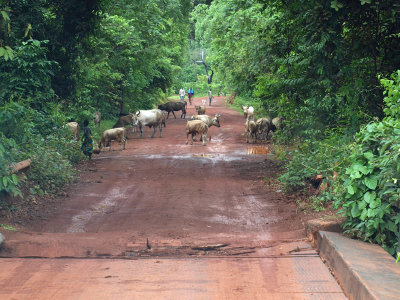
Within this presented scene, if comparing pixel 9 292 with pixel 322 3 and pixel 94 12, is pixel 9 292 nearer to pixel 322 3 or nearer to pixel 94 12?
pixel 322 3

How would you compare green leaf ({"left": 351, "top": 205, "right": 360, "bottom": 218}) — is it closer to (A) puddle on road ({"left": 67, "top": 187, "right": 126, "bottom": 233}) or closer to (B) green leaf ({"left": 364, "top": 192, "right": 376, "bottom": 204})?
(B) green leaf ({"left": 364, "top": 192, "right": 376, "bottom": 204})

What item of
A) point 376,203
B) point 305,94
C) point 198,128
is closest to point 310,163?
point 305,94

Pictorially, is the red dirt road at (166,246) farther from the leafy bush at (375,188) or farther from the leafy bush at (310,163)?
the leafy bush at (375,188)

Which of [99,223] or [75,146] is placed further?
[75,146]

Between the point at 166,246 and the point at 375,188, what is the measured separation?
2762 millimetres

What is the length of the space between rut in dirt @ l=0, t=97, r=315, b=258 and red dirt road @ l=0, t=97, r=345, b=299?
21 mm

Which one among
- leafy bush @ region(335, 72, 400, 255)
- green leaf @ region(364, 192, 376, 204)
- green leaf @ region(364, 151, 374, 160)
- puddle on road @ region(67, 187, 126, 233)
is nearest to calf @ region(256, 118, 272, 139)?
puddle on road @ region(67, 187, 126, 233)

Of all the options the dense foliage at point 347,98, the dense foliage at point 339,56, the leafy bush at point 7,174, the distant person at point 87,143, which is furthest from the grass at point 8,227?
the distant person at point 87,143

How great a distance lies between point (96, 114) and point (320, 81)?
19.0 meters

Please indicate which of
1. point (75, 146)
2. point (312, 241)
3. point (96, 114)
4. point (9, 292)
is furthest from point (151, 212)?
point (96, 114)

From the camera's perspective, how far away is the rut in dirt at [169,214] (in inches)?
267

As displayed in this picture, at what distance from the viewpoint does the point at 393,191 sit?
215 inches

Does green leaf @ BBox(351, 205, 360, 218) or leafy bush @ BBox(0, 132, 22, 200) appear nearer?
green leaf @ BBox(351, 205, 360, 218)

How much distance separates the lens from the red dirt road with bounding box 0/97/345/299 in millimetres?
5176
